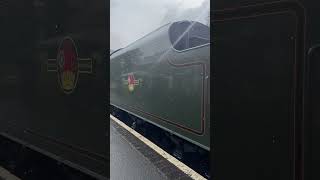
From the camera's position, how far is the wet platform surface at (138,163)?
656 cm

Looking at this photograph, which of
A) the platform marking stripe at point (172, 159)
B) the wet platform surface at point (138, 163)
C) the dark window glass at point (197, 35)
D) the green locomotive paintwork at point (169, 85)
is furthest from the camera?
the dark window glass at point (197, 35)

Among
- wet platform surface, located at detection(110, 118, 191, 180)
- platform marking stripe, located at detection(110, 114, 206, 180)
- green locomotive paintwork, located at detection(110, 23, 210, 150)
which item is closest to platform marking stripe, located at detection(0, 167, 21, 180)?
wet platform surface, located at detection(110, 118, 191, 180)

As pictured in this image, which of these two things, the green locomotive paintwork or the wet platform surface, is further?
the wet platform surface

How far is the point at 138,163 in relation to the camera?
748cm

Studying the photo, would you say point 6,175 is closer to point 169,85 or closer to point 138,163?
point 138,163

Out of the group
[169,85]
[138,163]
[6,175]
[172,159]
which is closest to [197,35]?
[169,85]

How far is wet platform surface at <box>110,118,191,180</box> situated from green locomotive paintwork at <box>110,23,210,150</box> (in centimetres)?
53

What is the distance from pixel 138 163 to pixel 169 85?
4.44 feet

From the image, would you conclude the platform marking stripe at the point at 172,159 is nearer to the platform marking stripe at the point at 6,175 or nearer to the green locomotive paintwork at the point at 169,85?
the green locomotive paintwork at the point at 169,85

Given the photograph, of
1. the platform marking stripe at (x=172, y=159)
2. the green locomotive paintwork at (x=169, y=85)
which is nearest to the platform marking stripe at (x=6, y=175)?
the platform marking stripe at (x=172, y=159)

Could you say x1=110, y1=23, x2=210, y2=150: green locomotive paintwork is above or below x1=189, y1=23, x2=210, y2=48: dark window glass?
below

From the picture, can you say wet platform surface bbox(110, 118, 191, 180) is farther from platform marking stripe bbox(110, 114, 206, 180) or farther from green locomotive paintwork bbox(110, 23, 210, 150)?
green locomotive paintwork bbox(110, 23, 210, 150)

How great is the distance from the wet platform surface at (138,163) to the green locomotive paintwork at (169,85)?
53cm

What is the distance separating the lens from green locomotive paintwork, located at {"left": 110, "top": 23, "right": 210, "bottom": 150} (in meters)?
6.09
